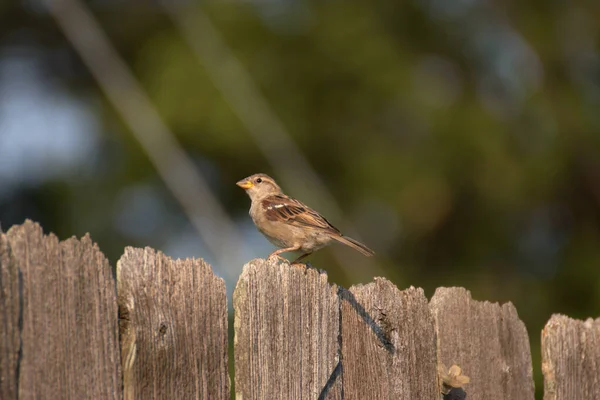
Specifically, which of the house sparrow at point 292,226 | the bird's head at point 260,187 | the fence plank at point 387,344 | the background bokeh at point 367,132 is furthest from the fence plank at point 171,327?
the background bokeh at point 367,132

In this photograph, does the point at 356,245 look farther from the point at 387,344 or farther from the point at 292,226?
the point at 387,344

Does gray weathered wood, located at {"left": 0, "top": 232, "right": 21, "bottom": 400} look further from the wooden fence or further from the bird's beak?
the bird's beak

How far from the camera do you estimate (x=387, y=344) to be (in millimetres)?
3084

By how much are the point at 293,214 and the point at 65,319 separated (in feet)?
11.3

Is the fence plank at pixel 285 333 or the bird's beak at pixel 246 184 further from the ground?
the bird's beak at pixel 246 184

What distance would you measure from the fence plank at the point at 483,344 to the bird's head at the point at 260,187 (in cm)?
273

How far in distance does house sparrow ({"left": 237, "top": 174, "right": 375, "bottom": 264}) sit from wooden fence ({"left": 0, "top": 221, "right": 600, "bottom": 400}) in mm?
1748

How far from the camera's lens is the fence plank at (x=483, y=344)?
10.8 ft

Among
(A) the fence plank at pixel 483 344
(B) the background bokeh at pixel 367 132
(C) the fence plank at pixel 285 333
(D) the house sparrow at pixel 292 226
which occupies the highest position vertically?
(B) the background bokeh at pixel 367 132

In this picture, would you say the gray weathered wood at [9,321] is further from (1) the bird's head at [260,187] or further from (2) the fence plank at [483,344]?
(1) the bird's head at [260,187]

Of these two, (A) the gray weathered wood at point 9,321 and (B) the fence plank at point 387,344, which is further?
(B) the fence plank at point 387,344

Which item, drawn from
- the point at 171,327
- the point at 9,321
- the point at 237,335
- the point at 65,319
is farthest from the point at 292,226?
the point at 9,321

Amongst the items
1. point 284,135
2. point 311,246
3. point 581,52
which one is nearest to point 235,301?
point 311,246

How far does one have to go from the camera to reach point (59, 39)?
32.7ft
